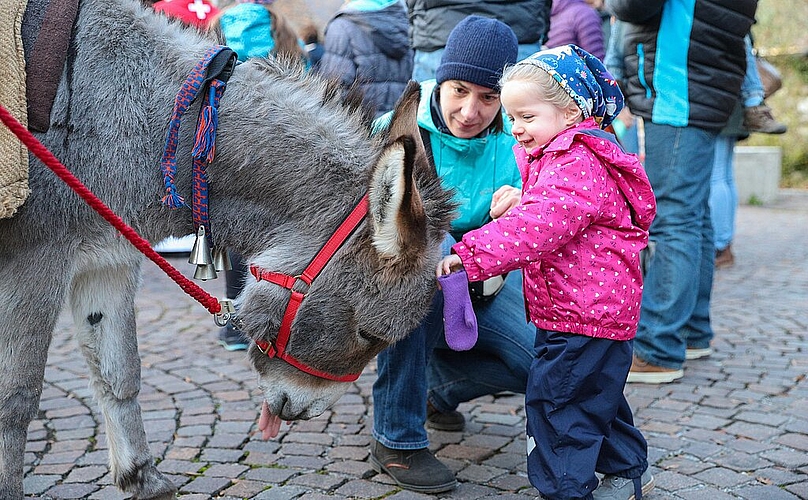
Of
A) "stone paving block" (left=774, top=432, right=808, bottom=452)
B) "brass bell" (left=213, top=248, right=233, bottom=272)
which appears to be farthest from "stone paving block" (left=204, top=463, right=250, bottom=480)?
"stone paving block" (left=774, top=432, right=808, bottom=452)

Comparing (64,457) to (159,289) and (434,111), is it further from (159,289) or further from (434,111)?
(159,289)

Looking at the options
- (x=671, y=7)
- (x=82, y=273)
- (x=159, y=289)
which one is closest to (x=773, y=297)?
(x=671, y=7)

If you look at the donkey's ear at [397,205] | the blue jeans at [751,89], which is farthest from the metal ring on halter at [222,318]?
the blue jeans at [751,89]

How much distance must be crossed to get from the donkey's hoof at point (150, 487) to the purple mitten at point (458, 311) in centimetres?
125

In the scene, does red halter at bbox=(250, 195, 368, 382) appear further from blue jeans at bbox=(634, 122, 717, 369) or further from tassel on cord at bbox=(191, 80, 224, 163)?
blue jeans at bbox=(634, 122, 717, 369)

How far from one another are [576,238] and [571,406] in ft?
1.92

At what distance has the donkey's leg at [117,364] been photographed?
9.64ft

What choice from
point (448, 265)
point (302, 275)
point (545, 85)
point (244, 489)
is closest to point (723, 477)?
point (448, 265)

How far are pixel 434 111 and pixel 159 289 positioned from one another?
440cm

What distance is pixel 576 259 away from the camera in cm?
282

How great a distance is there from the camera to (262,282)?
2.56 m

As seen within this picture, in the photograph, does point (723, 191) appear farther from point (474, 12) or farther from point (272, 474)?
point (272, 474)

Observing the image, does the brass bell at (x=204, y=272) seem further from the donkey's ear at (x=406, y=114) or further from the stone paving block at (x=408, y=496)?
the stone paving block at (x=408, y=496)

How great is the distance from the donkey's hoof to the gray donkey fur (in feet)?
1.47
